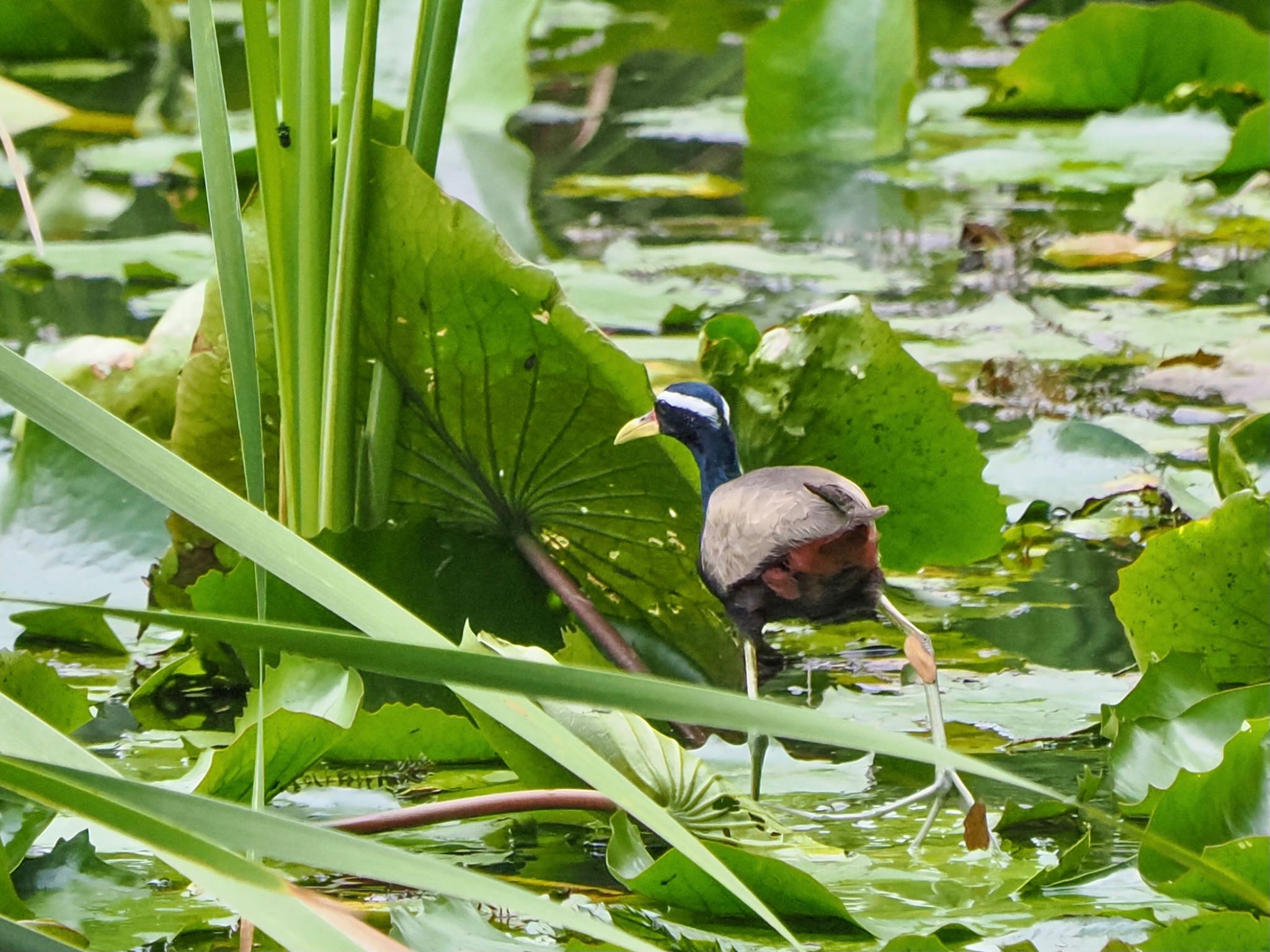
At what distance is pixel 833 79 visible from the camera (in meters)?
3.90

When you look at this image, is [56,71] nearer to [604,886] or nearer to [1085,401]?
[1085,401]

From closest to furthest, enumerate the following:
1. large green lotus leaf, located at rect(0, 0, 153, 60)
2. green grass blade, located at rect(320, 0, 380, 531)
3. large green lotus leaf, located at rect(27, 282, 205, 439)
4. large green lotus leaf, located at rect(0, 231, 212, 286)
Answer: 1. green grass blade, located at rect(320, 0, 380, 531)
2. large green lotus leaf, located at rect(27, 282, 205, 439)
3. large green lotus leaf, located at rect(0, 231, 212, 286)
4. large green lotus leaf, located at rect(0, 0, 153, 60)

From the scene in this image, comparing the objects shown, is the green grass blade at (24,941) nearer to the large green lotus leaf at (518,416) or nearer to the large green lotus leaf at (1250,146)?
the large green lotus leaf at (518,416)

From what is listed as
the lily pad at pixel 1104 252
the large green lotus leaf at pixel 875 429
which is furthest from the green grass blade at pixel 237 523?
the lily pad at pixel 1104 252

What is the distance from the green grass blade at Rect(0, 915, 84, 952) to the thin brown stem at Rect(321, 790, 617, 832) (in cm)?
34

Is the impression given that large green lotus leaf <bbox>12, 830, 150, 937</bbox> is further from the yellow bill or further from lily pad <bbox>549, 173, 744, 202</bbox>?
lily pad <bbox>549, 173, 744, 202</bbox>

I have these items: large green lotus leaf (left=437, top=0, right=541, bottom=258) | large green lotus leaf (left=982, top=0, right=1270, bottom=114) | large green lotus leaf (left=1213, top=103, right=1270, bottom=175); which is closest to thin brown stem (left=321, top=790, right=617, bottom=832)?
large green lotus leaf (left=437, top=0, right=541, bottom=258)

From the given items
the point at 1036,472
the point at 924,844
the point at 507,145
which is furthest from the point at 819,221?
the point at 924,844

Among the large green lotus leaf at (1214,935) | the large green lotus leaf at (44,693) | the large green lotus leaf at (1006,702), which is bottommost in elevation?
the large green lotus leaf at (1006,702)

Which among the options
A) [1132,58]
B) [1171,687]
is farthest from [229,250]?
[1132,58]

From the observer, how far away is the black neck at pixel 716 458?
1.62 meters

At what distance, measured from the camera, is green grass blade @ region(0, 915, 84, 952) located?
2.93 feet

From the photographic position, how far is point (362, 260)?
1.50 metres

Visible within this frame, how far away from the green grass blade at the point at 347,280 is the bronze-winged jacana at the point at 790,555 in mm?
242
